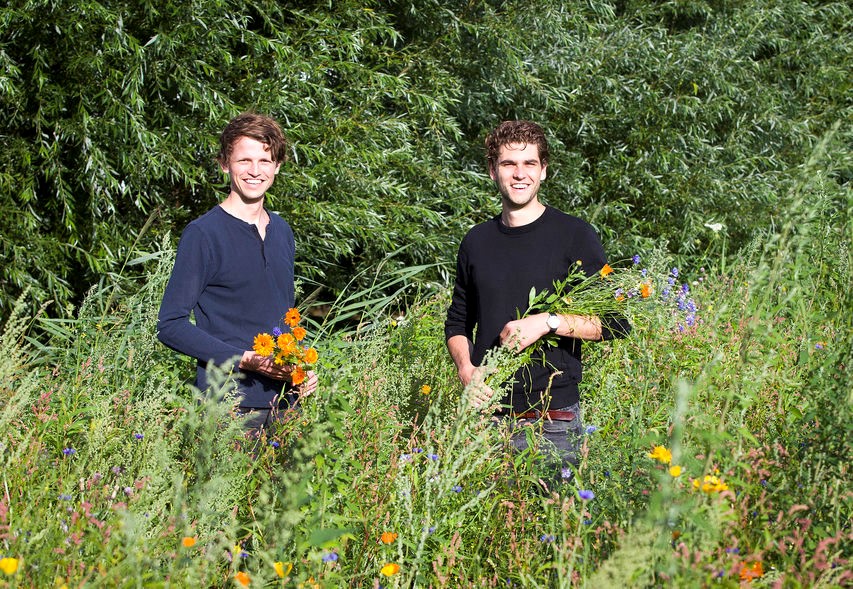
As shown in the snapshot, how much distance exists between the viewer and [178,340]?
2.47m

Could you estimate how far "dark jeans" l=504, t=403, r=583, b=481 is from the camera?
248cm

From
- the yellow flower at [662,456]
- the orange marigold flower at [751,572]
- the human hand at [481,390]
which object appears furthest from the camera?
the human hand at [481,390]

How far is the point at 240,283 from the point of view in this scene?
8.54 feet

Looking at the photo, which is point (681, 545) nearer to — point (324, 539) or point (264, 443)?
point (324, 539)

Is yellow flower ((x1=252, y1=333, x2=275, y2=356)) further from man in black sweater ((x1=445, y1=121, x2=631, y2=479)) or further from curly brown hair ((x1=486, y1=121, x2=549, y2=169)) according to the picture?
curly brown hair ((x1=486, y1=121, x2=549, y2=169))

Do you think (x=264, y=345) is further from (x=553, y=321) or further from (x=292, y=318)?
(x=553, y=321)

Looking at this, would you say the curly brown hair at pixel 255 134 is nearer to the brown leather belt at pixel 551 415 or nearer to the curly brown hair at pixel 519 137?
the curly brown hair at pixel 519 137

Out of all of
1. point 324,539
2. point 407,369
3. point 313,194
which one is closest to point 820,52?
point 313,194

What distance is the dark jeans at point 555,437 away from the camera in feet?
8.13

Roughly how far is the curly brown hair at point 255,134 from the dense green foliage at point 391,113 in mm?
1503

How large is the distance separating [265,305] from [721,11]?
8.64 metres

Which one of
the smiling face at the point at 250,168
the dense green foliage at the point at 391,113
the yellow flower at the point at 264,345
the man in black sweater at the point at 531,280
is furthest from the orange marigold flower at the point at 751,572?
the dense green foliage at the point at 391,113

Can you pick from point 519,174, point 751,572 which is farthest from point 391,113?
point 751,572

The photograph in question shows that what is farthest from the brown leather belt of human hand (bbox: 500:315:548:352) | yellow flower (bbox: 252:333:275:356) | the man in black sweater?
yellow flower (bbox: 252:333:275:356)
